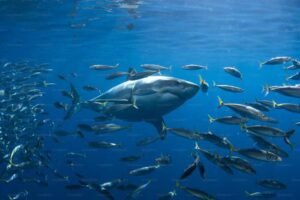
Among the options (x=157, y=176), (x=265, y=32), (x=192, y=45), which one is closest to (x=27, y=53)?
(x=192, y=45)

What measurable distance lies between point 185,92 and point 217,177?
1657 centimetres

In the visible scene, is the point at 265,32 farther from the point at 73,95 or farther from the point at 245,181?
the point at 73,95

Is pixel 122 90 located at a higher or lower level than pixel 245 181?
higher

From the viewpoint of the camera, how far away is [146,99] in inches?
333

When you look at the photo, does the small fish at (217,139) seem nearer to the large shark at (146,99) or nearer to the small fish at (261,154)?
the small fish at (261,154)

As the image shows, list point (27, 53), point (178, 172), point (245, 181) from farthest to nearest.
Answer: point (27, 53), point (178, 172), point (245, 181)

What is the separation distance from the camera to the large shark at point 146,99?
7.53 meters

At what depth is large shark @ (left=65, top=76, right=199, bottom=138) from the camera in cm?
753

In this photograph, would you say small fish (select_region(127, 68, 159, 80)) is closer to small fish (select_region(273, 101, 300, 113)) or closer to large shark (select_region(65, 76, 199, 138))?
large shark (select_region(65, 76, 199, 138))

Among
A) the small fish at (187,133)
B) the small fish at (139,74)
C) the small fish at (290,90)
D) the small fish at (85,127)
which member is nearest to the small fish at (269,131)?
the small fish at (187,133)

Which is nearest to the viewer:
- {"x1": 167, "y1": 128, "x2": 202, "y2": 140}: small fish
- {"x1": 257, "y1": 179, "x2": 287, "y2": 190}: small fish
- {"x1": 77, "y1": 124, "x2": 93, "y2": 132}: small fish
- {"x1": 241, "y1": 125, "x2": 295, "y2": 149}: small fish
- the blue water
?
{"x1": 241, "y1": 125, "x2": 295, "y2": 149}: small fish

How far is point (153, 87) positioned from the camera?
781cm

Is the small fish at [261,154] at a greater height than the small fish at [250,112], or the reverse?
the small fish at [250,112]

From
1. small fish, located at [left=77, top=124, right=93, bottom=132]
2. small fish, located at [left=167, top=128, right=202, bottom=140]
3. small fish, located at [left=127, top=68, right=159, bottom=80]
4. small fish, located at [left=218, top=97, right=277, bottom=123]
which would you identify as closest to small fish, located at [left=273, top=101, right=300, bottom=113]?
small fish, located at [left=218, top=97, right=277, bottom=123]
